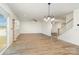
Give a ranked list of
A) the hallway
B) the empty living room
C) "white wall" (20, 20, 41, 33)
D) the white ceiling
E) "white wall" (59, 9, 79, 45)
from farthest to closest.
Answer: "white wall" (20, 20, 41, 33) → "white wall" (59, 9, 79, 45) → the white ceiling → the empty living room → the hallway

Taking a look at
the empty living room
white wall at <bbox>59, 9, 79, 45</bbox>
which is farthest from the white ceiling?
white wall at <bbox>59, 9, 79, 45</bbox>

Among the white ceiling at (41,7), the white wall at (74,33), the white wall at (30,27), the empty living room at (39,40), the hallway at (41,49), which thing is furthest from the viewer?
the white wall at (30,27)

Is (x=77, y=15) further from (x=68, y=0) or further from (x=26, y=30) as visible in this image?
(x=26, y=30)

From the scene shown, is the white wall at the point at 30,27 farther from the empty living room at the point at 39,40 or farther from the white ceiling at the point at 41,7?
the white ceiling at the point at 41,7

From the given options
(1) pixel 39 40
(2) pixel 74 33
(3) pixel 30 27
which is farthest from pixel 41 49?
(3) pixel 30 27

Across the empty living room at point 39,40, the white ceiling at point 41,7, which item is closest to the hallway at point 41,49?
the empty living room at point 39,40

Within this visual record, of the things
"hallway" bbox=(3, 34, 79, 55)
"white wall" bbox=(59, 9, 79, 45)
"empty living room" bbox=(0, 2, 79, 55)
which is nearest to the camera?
"hallway" bbox=(3, 34, 79, 55)

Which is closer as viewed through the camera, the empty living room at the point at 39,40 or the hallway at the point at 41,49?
the hallway at the point at 41,49

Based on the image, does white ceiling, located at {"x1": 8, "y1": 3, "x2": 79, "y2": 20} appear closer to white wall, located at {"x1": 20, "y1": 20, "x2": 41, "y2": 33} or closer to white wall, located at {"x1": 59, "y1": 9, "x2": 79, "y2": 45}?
white wall, located at {"x1": 59, "y1": 9, "x2": 79, "y2": 45}

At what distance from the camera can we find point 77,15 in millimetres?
8547

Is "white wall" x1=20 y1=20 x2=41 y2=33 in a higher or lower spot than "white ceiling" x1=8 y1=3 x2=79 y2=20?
lower

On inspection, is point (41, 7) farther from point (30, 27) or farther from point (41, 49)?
point (30, 27)
